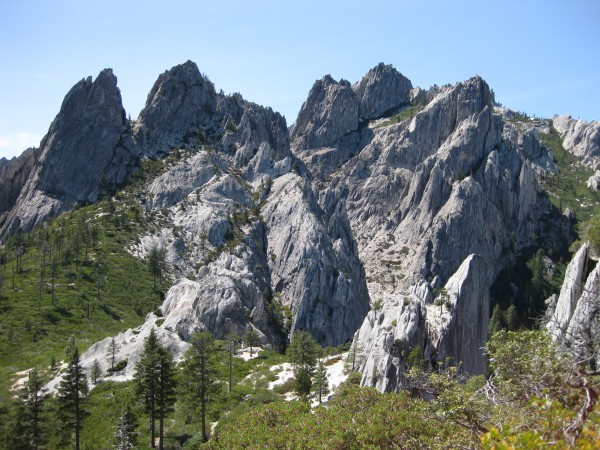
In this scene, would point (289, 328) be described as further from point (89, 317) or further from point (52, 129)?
point (52, 129)

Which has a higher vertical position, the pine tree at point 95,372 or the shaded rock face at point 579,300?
the shaded rock face at point 579,300

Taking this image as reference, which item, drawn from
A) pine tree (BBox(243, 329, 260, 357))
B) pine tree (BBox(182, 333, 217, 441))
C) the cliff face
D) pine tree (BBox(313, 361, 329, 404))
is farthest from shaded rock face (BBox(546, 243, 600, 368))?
the cliff face

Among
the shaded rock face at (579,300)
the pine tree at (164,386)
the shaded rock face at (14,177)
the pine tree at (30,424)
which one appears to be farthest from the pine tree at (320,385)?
the shaded rock face at (14,177)

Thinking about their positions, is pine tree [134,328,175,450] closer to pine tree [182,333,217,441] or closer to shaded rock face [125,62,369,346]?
pine tree [182,333,217,441]

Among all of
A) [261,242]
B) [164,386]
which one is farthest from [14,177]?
[164,386]

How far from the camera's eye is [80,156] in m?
184

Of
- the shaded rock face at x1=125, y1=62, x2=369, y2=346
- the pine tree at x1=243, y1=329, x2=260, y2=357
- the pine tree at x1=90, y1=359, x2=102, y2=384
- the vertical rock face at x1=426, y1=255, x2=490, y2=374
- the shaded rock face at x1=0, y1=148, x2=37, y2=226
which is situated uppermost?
the shaded rock face at x1=0, y1=148, x2=37, y2=226

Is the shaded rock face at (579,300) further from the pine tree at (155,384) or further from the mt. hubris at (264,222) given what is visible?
the mt. hubris at (264,222)

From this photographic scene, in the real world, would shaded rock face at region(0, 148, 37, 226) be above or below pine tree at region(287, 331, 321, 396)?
above

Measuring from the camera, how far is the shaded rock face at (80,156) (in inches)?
6850

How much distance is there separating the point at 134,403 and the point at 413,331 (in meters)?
35.6

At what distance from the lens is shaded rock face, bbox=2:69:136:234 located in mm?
174000

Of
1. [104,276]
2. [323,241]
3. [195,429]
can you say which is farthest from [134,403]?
[323,241]

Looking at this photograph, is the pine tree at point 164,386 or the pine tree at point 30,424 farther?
the pine tree at point 164,386
